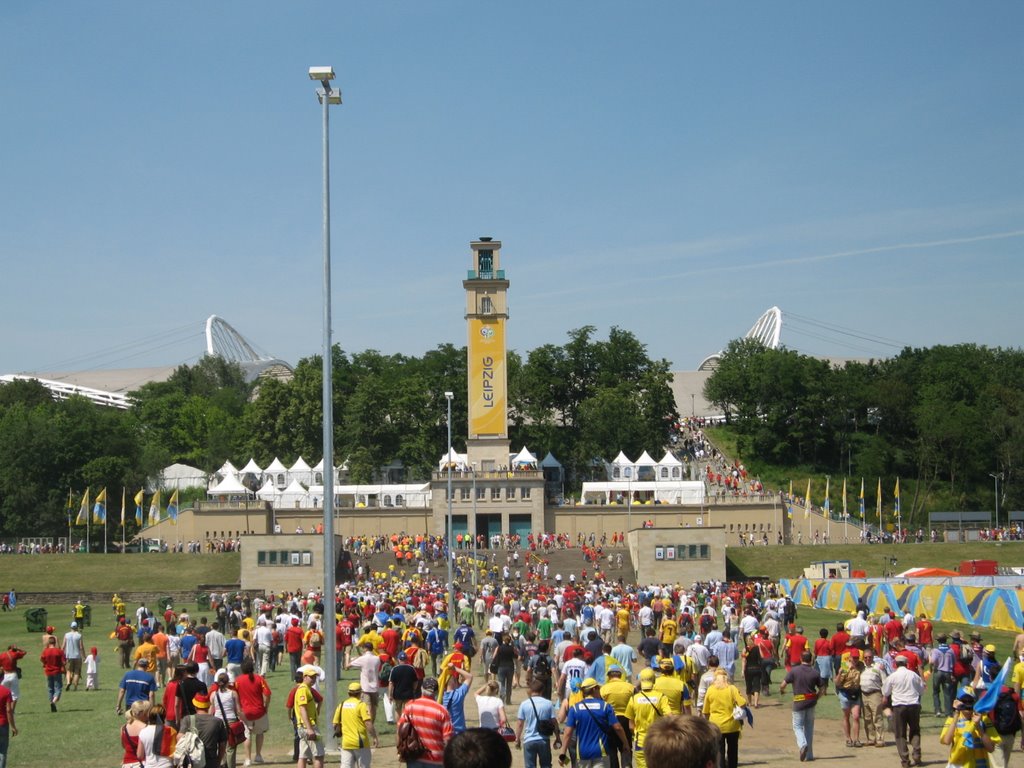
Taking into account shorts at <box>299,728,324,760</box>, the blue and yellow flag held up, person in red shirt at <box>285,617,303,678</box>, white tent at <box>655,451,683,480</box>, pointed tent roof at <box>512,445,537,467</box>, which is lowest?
shorts at <box>299,728,324,760</box>

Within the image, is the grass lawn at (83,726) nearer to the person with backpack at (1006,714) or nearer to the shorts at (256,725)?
the shorts at (256,725)

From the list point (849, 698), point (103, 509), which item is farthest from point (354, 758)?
point (103, 509)

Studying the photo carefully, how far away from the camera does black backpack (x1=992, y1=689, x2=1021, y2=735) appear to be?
1391 centimetres

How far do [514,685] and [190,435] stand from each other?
302 feet

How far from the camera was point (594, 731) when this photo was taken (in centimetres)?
1304

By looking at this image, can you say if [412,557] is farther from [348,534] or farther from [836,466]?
[836,466]

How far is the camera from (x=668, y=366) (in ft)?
332

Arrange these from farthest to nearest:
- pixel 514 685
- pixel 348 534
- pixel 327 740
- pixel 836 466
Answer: pixel 836 466
pixel 348 534
pixel 514 685
pixel 327 740

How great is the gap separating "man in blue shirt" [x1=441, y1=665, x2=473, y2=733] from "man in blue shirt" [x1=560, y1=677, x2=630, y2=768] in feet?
5.53

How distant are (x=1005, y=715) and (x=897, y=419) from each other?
293 ft

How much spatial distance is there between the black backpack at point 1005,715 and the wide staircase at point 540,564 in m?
45.7

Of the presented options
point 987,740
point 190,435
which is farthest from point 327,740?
point 190,435

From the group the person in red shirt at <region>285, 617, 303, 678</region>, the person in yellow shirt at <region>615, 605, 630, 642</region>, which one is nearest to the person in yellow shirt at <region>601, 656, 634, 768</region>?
the person in red shirt at <region>285, 617, 303, 678</region>

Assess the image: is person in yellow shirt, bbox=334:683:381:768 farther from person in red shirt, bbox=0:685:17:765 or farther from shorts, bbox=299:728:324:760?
person in red shirt, bbox=0:685:17:765
